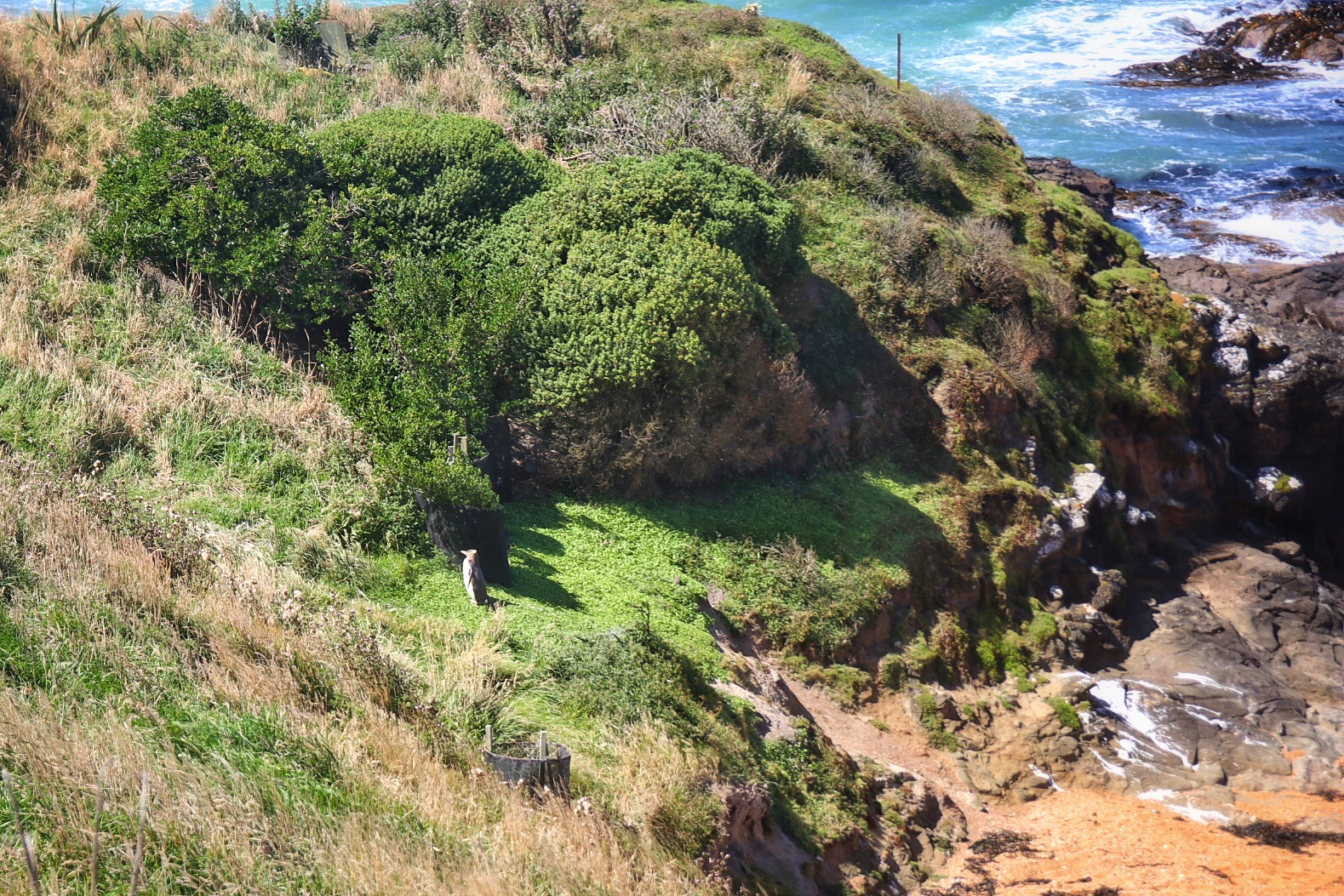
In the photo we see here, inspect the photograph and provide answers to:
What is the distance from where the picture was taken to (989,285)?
1577cm

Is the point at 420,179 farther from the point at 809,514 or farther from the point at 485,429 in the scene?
the point at 809,514

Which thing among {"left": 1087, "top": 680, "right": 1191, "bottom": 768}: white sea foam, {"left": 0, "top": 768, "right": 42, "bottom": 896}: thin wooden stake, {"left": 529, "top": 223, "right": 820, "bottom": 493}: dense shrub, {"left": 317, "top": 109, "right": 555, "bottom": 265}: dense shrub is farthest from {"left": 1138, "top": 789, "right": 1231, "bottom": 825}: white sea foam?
{"left": 0, "top": 768, "right": 42, "bottom": 896}: thin wooden stake

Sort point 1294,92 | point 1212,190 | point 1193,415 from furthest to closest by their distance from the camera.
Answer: point 1294,92, point 1212,190, point 1193,415

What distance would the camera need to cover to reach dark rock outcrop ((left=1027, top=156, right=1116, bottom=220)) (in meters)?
23.4

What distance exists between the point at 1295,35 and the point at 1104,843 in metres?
33.6

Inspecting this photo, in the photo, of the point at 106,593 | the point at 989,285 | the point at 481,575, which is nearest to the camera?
the point at 106,593

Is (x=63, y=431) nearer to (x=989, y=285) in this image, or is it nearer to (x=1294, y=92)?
(x=989, y=285)

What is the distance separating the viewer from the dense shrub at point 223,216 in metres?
11.0

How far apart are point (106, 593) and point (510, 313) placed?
4.88 metres

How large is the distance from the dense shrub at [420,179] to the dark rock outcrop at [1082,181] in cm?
1440

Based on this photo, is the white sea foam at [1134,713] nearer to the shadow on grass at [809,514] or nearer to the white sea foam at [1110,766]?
the white sea foam at [1110,766]

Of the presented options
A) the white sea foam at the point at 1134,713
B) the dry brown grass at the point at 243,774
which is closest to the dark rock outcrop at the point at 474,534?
the dry brown grass at the point at 243,774

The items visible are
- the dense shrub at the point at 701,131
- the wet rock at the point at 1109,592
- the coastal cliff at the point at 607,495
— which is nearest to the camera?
the coastal cliff at the point at 607,495

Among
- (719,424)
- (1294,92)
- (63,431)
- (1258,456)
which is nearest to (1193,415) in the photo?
(1258,456)
